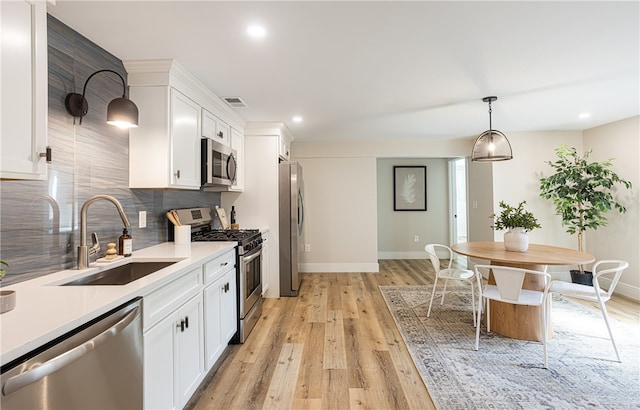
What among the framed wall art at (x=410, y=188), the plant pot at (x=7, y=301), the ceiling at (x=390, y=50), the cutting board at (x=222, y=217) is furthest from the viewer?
the framed wall art at (x=410, y=188)

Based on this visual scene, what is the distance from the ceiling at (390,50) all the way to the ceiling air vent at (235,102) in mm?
67

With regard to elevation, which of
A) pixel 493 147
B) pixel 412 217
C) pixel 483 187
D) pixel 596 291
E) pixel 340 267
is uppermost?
pixel 493 147

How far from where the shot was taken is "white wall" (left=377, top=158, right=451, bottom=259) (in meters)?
6.50

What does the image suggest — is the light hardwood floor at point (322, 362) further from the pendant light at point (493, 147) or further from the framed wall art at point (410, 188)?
the framed wall art at point (410, 188)

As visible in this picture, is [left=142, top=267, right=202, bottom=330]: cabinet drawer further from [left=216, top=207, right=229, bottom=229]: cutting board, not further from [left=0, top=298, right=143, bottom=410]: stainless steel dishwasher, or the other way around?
[left=216, top=207, right=229, bottom=229]: cutting board

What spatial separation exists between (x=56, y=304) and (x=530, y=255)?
332cm

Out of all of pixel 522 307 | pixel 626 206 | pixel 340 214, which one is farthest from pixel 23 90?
pixel 626 206

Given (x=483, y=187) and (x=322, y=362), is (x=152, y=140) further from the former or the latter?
(x=483, y=187)

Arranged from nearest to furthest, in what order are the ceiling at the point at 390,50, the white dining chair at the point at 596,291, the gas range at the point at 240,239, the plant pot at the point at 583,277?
the ceiling at the point at 390,50, the white dining chair at the point at 596,291, the gas range at the point at 240,239, the plant pot at the point at 583,277

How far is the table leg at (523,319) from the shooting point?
2.71 metres

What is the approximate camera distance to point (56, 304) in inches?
45.8

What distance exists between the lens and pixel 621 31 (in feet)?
6.13

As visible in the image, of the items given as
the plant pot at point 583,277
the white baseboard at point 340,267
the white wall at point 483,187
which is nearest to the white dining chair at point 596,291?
the plant pot at point 583,277

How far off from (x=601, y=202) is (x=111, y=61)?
548 centimetres
